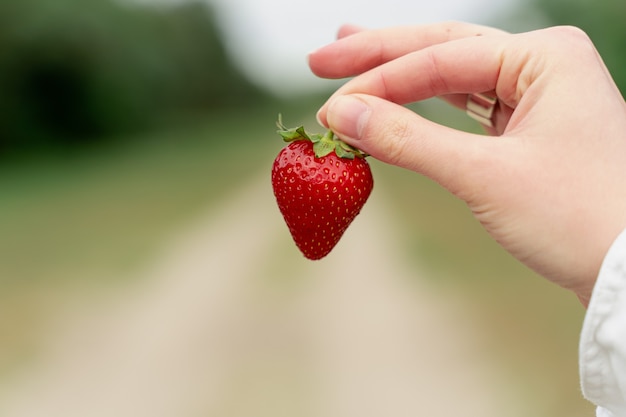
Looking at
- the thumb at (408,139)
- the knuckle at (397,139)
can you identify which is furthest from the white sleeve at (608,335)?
the knuckle at (397,139)

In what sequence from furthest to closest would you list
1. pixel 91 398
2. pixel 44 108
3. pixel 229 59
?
pixel 229 59
pixel 44 108
pixel 91 398

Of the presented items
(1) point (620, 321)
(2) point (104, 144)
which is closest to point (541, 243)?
(1) point (620, 321)

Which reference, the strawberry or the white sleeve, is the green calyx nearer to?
the strawberry

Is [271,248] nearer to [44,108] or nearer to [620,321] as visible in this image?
[620,321]

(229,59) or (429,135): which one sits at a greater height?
(429,135)

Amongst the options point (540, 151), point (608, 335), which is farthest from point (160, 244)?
point (608, 335)

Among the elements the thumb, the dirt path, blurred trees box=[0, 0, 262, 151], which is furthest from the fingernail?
blurred trees box=[0, 0, 262, 151]

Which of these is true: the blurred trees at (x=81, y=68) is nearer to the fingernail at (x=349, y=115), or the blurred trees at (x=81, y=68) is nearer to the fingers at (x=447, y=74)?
the fingers at (x=447, y=74)

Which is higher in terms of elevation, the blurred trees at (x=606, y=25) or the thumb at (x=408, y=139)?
the thumb at (x=408, y=139)
